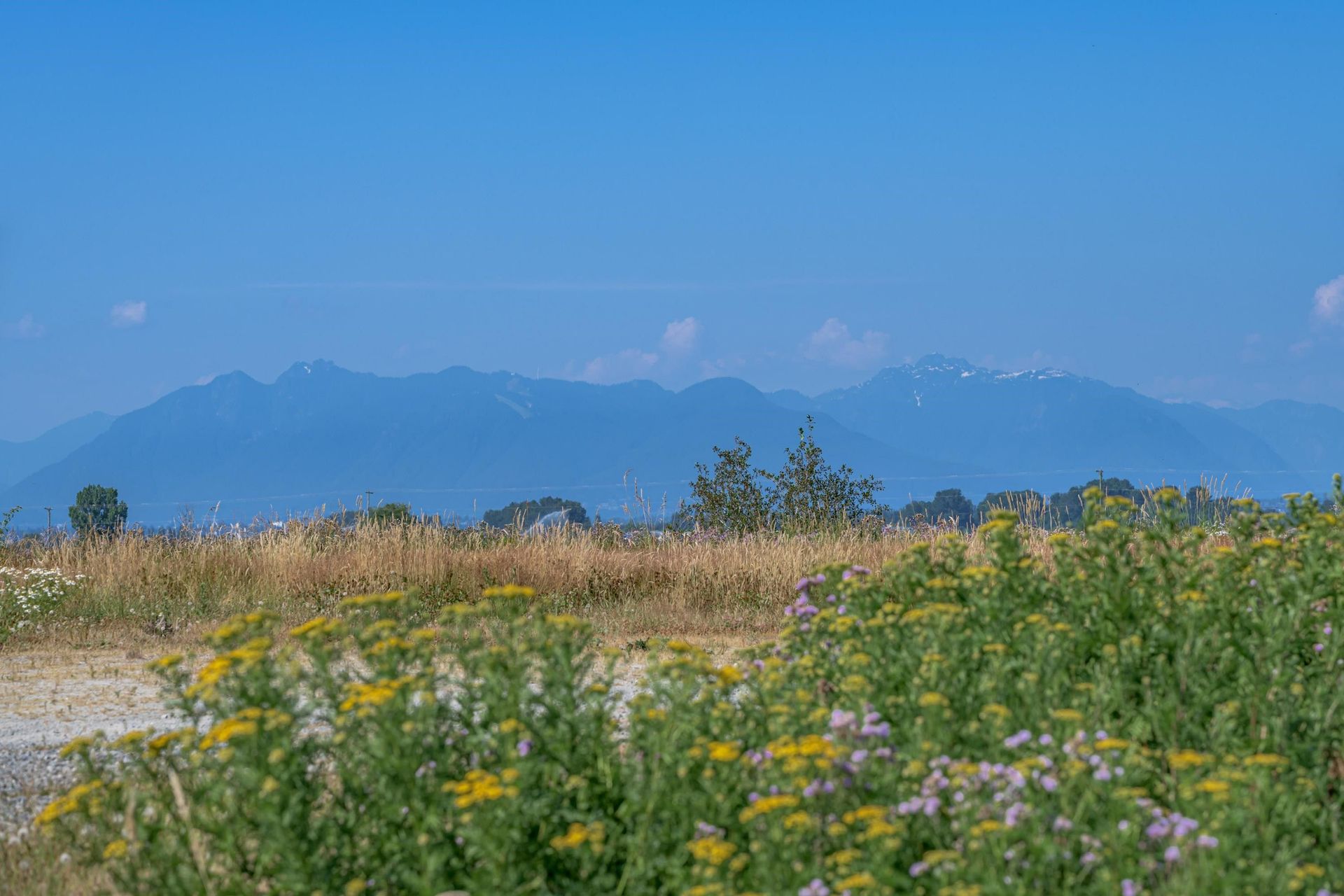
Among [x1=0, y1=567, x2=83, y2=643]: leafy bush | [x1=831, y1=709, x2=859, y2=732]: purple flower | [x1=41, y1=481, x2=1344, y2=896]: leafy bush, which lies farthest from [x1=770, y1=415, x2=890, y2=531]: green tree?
[x1=831, y1=709, x2=859, y2=732]: purple flower

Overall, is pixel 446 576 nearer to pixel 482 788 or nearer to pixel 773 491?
pixel 482 788

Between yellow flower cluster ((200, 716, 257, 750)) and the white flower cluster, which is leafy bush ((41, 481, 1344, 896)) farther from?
the white flower cluster

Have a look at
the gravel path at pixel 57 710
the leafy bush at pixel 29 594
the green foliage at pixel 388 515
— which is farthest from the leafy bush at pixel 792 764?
the green foliage at pixel 388 515

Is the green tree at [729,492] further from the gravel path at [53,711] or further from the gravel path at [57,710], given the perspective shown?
the gravel path at [53,711]

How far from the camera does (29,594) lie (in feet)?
41.0

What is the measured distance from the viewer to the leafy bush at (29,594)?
12172 mm

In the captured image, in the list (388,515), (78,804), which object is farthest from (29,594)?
(78,804)

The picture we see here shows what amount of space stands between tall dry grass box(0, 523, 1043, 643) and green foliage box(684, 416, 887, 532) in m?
9.21

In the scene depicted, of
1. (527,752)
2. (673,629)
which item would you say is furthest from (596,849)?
(673,629)

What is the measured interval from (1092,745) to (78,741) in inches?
122

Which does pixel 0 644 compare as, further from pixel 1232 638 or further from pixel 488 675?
pixel 1232 638

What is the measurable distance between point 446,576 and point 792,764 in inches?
424

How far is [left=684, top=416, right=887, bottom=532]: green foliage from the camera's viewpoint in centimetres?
2442

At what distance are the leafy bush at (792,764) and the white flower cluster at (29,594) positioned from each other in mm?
8941
